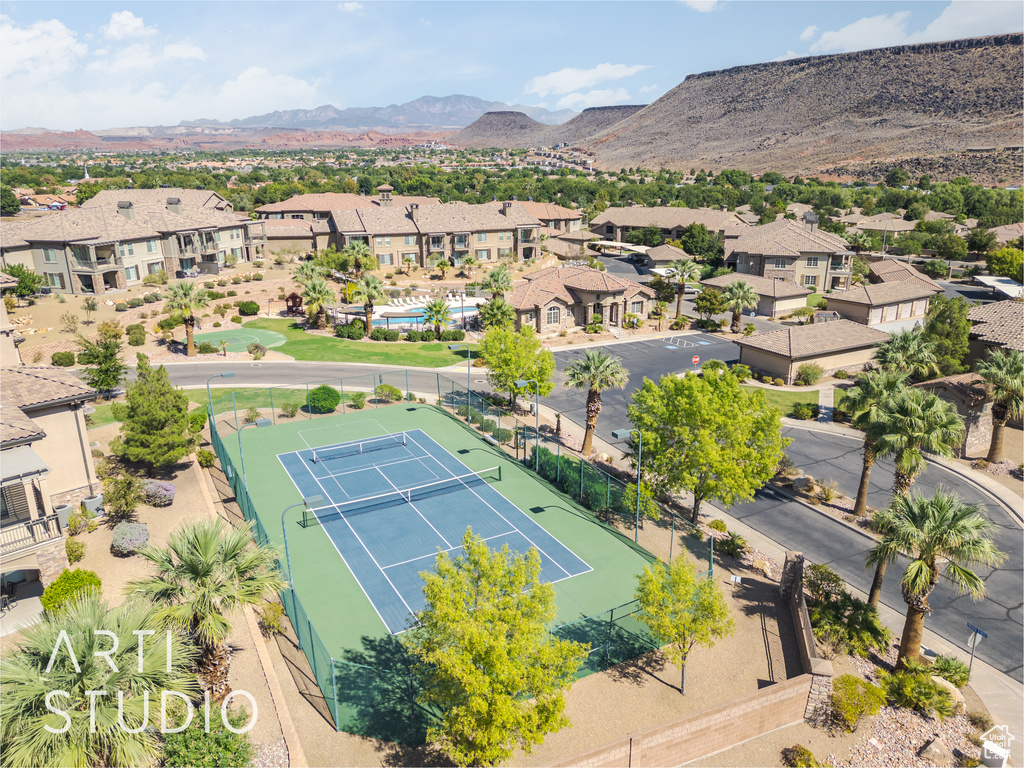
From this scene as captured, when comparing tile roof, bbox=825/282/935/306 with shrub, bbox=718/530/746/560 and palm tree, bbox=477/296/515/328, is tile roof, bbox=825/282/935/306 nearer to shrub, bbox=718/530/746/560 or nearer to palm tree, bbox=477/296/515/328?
palm tree, bbox=477/296/515/328

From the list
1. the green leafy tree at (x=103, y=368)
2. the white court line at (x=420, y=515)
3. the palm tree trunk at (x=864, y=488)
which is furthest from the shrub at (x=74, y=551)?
the palm tree trunk at (x=864, y=488)

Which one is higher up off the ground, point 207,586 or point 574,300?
point 207,586

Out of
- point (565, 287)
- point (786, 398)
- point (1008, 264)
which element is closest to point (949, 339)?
point (786, 398)

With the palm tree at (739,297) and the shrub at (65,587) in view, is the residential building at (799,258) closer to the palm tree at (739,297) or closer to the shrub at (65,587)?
the palm tree at (739,297)

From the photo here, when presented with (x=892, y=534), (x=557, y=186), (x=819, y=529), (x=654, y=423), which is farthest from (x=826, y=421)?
(x=557, y=186)

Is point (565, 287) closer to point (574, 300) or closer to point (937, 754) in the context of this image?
point (574, 300)

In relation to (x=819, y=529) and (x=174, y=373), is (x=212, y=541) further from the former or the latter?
(x=174, y=373)
